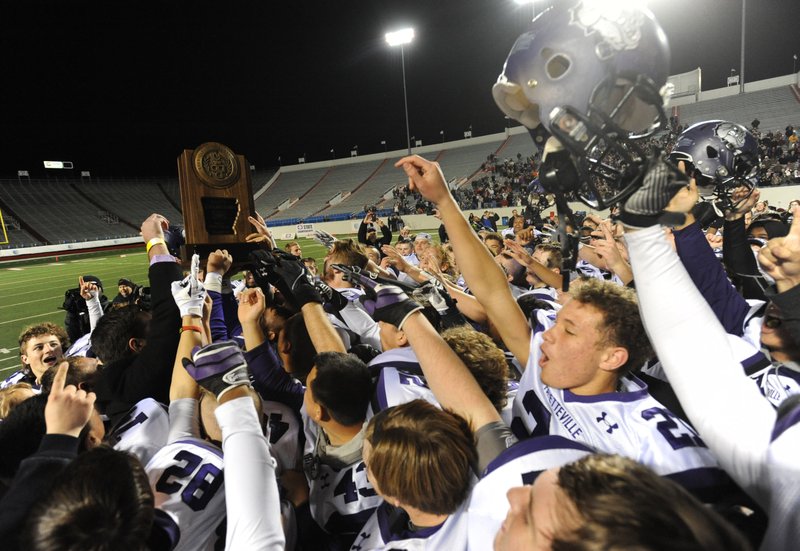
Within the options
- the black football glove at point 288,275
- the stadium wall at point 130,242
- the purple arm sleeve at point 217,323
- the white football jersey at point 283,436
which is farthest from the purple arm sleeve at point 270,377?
the stadium wall at point 130,242

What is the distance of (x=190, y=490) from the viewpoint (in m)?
1.59

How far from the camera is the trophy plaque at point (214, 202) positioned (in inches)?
148

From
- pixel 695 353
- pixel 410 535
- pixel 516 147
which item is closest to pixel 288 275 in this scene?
pixel 410 535

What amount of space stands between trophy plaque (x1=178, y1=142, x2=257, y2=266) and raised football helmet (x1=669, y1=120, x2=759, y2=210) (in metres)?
3.61

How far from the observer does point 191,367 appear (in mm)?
1617

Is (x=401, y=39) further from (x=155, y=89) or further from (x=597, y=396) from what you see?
(x=155, y=89)

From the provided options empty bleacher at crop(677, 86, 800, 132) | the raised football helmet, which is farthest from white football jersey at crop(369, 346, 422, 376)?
empty bleacher at crop(677, 86, 800, 132)

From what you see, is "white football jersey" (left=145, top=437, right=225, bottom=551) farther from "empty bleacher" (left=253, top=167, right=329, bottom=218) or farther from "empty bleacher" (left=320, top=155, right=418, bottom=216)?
"empty bleacher" (left=253, top=167, right=329, bottom=218)

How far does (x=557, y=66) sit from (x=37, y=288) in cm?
1911

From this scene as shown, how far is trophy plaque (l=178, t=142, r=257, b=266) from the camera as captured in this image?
376 centimetres

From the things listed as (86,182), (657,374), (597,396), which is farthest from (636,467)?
(86,182)

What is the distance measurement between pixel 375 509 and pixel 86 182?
172 feet

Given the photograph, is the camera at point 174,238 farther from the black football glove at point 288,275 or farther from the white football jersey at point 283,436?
the white football jersey at point 283,436

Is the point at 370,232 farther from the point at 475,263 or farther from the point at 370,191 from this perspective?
A: the point at 370,191
